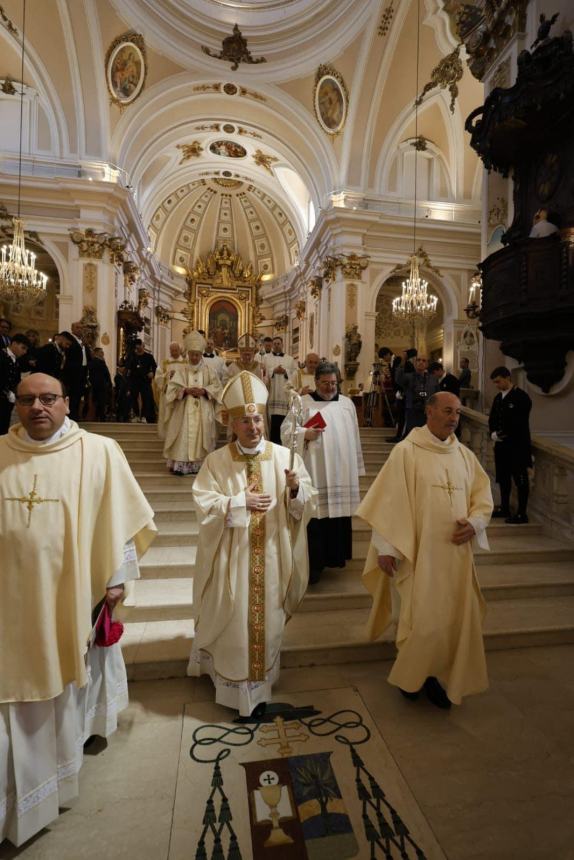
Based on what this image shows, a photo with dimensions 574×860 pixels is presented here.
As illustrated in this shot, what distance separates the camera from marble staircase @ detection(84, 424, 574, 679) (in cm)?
325

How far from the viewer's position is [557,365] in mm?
5953

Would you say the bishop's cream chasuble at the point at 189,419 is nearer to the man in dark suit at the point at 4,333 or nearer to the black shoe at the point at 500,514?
the man in dark suit at the point at 4,333

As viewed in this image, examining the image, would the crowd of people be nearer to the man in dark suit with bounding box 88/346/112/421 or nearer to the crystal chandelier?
the man in dark suit with bounding box 88/346/112/421

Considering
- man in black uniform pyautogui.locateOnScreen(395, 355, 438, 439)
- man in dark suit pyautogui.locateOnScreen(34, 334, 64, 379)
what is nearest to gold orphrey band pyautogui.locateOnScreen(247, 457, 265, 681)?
man in black uniform pyautogui.locateOnScreen(395, 355, 438, 439)

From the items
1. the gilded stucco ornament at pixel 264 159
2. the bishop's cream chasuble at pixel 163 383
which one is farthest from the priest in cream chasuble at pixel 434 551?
the gilded stucco ornament at pixel 264 159

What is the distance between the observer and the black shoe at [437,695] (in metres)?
2.79

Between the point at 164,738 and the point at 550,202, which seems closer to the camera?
the point at 164,738

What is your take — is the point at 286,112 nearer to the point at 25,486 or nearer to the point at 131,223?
the point at 131,223

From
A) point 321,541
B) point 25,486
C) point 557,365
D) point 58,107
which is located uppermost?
point 58,107

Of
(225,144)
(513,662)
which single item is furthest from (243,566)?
(225,144)

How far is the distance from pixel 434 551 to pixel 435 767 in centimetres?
108

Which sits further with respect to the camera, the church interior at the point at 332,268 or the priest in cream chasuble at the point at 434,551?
the priest in cream chasuble at the point at 434,551

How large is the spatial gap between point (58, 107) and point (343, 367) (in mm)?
10365

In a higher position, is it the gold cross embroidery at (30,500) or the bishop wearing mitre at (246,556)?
the gold cross embroidery at (30,500)
